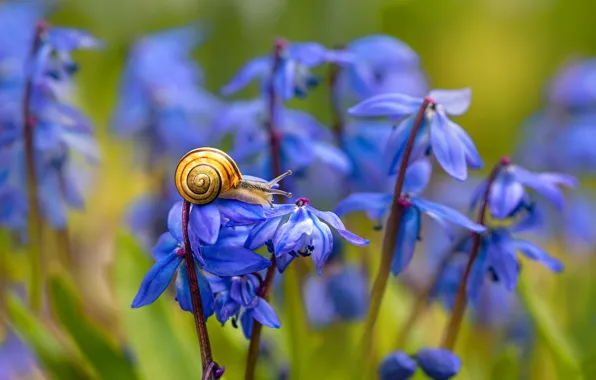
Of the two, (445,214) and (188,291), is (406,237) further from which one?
(188,291)

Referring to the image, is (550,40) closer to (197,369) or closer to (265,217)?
(197,369)

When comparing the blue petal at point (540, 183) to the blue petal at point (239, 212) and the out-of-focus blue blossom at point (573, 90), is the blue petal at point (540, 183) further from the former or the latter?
the out-of-focus blue blossom at point (573, 90)

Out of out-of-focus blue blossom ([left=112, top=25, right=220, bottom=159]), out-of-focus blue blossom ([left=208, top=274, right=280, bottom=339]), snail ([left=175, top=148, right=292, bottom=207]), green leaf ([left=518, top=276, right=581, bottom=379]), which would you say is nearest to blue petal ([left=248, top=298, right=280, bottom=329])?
out-of-focus blue blossom ([left=208, top=274, right=280, bottom=339])

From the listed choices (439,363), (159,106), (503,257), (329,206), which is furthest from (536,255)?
(329,206)

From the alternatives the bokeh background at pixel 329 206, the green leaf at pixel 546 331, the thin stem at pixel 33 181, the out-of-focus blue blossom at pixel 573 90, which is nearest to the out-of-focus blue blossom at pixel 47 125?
the thin stem at pixel 33 181

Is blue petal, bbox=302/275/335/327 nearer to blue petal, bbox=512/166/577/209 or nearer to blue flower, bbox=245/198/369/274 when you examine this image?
blue petal, bbox=512/166/577/209

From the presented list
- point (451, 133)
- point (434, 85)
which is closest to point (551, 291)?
point (451, 133)
